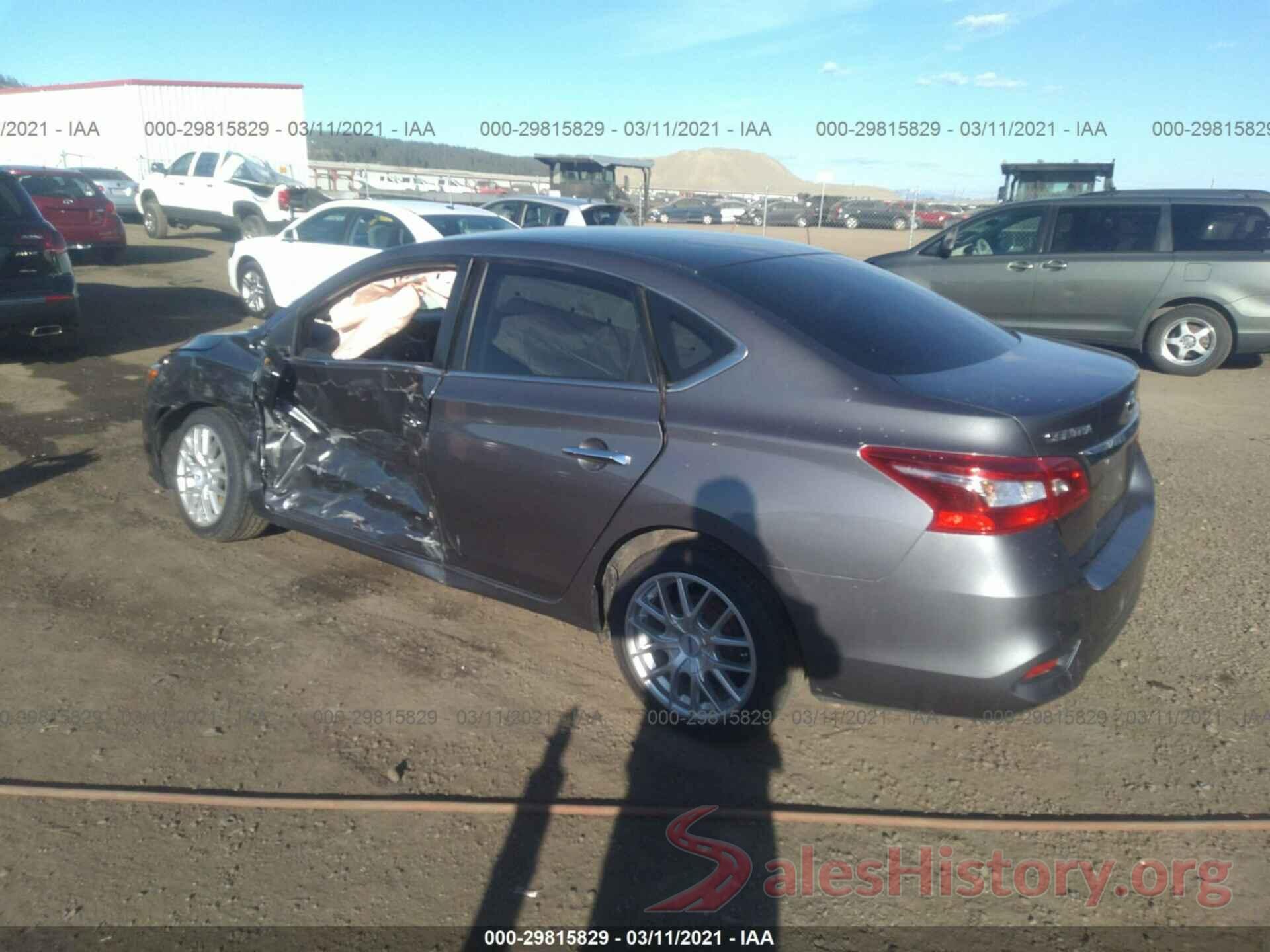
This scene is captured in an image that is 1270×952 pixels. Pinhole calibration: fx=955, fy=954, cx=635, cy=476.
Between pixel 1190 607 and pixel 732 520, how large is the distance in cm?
265

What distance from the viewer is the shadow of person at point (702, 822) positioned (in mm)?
2607

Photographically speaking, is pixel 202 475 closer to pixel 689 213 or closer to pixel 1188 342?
pixel 1188 342

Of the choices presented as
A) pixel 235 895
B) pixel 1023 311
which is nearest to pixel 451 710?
pixel 235 895

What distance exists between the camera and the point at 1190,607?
14.3ft

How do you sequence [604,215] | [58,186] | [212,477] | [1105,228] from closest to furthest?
1. [212,477]
2. [1105,228]
3. [604,215]
4. [58,186]

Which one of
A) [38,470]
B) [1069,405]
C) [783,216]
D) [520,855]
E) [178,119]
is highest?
[178,119]

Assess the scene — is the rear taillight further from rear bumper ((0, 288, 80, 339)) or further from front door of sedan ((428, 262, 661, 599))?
rear bumper ((0, 288, 80, 339))

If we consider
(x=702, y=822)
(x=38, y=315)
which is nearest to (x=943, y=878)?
(x=702, y=822)

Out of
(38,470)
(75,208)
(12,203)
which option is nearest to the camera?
(38,470)

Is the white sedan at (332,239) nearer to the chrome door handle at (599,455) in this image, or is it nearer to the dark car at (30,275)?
the dark car at (30,275)

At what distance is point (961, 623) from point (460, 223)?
863 cm

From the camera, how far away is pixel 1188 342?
958 cm

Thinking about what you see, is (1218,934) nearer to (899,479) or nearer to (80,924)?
(899,479)

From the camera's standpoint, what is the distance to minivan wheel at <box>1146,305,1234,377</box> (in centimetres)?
939
